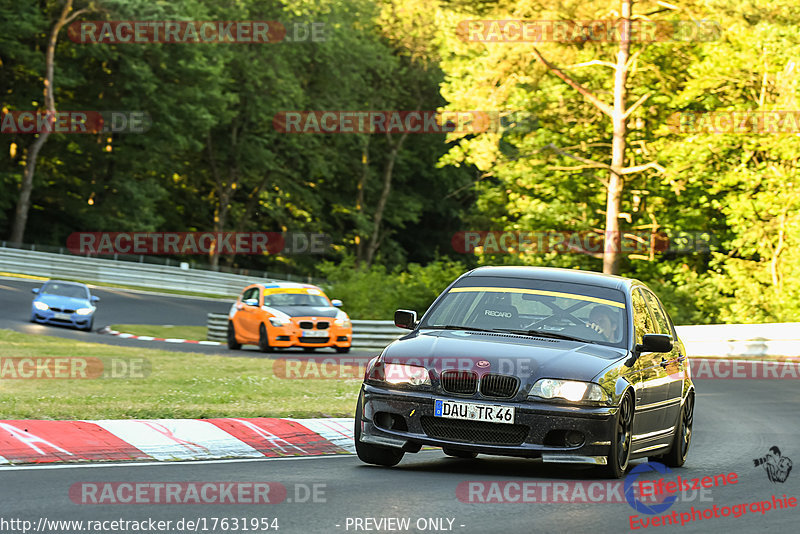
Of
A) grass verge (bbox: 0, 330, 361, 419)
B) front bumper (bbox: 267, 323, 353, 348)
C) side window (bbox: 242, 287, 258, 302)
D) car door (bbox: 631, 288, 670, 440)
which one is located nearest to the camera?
car door (bbox: 631, 288, 670, 440)

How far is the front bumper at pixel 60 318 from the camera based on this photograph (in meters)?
34.2

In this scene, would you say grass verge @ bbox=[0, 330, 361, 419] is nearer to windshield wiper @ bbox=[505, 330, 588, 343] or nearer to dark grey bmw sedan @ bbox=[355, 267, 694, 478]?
dark grey bmw sedan @ bbox=[355, 267, 694, 478]

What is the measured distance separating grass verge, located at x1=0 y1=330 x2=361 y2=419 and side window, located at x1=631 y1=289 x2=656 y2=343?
394 centimetres

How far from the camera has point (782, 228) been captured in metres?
37.0

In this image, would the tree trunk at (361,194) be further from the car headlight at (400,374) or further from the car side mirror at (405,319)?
the car headlight at (400,374)

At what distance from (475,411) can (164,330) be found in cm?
2991

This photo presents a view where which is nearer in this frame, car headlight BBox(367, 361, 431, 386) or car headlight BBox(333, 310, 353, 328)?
car headlight BBox(367, 361, 431, 386)

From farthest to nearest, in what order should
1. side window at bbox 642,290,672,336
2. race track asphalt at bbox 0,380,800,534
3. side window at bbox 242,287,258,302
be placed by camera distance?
1. side window at bbox 242,287,258,302
2. side window at bbox 642,290,672,336
3. race track asphalt at bbox 0,380,800,534

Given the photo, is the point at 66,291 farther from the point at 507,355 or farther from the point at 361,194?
the point at 361,194

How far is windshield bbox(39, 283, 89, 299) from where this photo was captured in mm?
34781

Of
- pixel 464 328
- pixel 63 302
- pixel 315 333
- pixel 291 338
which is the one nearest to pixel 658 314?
pixel 464 328

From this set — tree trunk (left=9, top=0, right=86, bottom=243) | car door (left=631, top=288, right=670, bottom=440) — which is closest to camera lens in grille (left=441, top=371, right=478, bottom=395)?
car door (left=631, top=288, right=670, bottom=440)

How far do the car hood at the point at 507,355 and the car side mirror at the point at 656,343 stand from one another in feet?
0.84

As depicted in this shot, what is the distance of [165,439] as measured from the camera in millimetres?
10875
